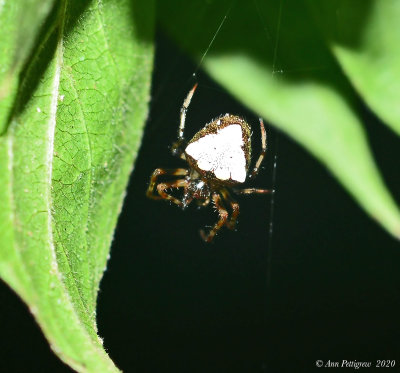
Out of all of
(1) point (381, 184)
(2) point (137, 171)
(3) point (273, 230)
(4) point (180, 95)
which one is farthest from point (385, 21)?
(3) point (273, 230)

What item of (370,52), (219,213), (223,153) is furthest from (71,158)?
(219,213)

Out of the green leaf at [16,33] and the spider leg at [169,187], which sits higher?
the green leaf at [16,33]

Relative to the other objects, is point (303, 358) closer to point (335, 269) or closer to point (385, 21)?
point (335, 269)

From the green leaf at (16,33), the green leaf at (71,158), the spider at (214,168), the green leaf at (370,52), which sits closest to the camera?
the green leaf at (16,33)

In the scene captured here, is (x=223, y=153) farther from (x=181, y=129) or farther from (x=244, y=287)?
(x=244, y=287)

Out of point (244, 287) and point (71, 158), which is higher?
point (71, 158)
